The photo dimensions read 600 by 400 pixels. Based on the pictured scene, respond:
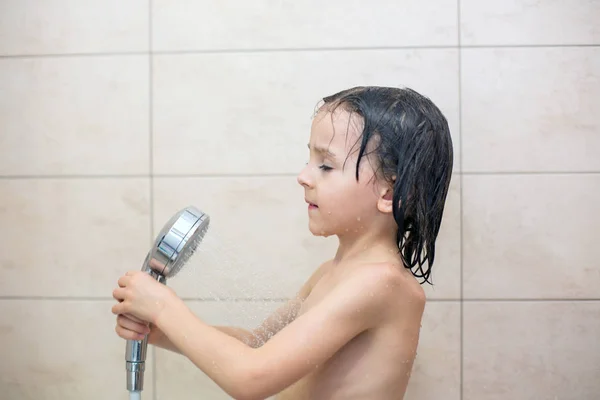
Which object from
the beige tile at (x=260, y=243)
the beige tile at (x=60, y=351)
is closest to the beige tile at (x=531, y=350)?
the beige tile at (x=260, y=243)

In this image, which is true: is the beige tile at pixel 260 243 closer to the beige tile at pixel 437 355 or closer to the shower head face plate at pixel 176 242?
the beige tile at pixel 437 355

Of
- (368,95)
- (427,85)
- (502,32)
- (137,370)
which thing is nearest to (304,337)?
(137,370)

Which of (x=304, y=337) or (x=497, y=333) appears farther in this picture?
(x=497, y=333)

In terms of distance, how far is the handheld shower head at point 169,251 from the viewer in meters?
1.03

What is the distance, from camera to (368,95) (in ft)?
3.71

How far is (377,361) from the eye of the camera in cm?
110

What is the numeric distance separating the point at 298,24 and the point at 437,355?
823mm

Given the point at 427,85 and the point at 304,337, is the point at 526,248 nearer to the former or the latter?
the point at 427,85

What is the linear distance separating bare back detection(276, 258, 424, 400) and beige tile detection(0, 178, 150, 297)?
0.70 metres

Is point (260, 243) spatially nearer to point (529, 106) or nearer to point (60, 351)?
point (60, 351)

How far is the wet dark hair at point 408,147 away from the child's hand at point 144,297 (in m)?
0.36

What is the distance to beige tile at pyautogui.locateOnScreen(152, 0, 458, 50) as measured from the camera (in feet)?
5.27

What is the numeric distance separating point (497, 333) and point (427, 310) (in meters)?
0.17

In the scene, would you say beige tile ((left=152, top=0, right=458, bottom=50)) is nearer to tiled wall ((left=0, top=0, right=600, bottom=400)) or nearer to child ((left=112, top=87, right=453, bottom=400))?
tiled wall ((left=0, top=0, right=600, bottom=400))
